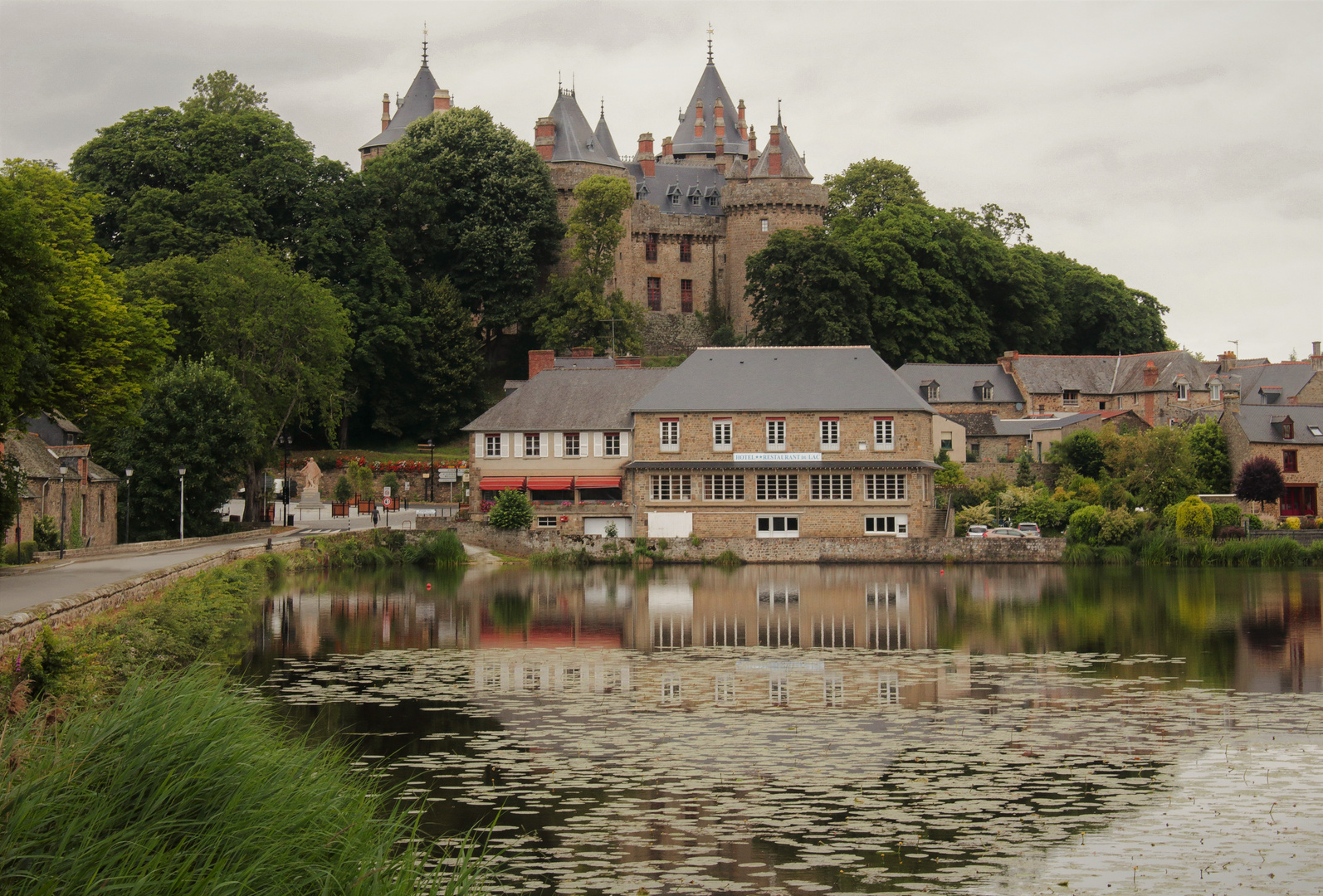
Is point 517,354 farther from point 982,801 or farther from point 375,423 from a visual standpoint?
point 982,801

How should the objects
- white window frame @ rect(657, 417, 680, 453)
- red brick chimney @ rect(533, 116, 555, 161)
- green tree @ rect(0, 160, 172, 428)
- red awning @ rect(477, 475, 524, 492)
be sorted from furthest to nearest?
red brick chimney @ rect(533, 116, 555, 161), red awning @ rect(477, 475, 524, 492), white window frame @ rect(657, 417, 680, 453), green tree @ rect(0, 160, 172, 428)

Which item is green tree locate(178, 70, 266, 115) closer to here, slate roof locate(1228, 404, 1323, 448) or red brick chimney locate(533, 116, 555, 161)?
red brick chimney locate(533, 116, 555, 161)

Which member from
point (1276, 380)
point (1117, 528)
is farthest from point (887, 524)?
point (1276, 380)

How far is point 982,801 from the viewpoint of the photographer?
12.9 m

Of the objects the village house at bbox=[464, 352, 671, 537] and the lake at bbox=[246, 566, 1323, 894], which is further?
the village house at bbox=[464, 352, 671, 537]

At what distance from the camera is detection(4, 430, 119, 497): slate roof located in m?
33.3

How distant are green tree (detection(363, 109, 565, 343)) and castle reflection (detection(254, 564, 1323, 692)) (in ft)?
104

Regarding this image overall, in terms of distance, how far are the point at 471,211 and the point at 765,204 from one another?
1817 centimetres

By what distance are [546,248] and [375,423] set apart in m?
15.6

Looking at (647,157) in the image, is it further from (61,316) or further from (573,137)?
(61,316)

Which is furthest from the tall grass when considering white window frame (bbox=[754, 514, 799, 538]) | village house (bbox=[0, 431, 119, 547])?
white window frame (bbox=[754, 514, 799, 538])

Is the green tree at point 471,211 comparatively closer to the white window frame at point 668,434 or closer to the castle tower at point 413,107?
the castle tower at point 413,107

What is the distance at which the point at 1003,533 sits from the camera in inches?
1769

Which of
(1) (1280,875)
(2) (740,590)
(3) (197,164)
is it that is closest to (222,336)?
(3) (197,164)
